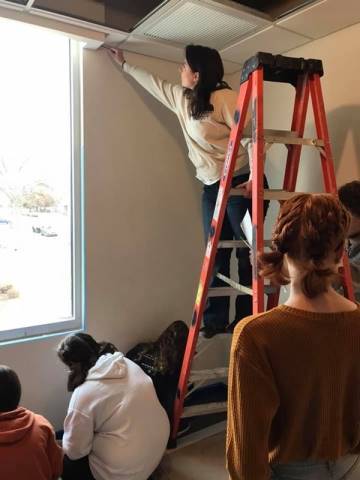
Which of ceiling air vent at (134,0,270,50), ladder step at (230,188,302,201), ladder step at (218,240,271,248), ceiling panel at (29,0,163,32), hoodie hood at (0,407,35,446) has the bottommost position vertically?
hoodie hood at (0,407,35,446)

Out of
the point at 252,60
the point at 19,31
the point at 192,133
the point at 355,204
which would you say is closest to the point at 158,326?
the point at 192,133

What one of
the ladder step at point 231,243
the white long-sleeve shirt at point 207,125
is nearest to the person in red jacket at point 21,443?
the ladder step at point 231,243

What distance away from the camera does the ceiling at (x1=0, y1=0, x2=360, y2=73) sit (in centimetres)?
189

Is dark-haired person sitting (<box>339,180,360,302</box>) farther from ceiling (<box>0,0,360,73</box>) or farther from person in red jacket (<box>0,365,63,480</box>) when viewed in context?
person in red jacket (<box>0,365,63,480</box>)

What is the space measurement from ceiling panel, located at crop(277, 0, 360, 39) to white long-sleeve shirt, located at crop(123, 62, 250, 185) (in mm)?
464

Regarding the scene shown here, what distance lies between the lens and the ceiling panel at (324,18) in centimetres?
182

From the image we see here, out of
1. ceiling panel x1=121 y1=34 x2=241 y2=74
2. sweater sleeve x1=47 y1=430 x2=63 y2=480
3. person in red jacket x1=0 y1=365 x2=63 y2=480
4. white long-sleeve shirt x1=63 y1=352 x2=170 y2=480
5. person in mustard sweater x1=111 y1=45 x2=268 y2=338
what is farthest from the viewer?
ceiling panel x1=121 y1=34 x2=241 y2=74

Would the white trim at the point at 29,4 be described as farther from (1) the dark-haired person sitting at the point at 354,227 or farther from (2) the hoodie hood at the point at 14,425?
(2) the hoodie hood at the point at 14,425

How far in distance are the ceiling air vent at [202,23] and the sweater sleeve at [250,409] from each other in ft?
5.41

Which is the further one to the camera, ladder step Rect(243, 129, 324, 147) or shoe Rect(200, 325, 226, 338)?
shoe Rect(200, 325, 226, 338)

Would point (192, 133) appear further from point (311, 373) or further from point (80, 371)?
point (311, 373)

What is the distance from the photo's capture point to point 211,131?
207 cm

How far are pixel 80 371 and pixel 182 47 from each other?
1.90 meters

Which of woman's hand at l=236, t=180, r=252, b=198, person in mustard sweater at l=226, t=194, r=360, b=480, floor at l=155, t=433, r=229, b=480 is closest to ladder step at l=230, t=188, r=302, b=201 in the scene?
woman's hand at l=236, t=180, r=252, b=198
